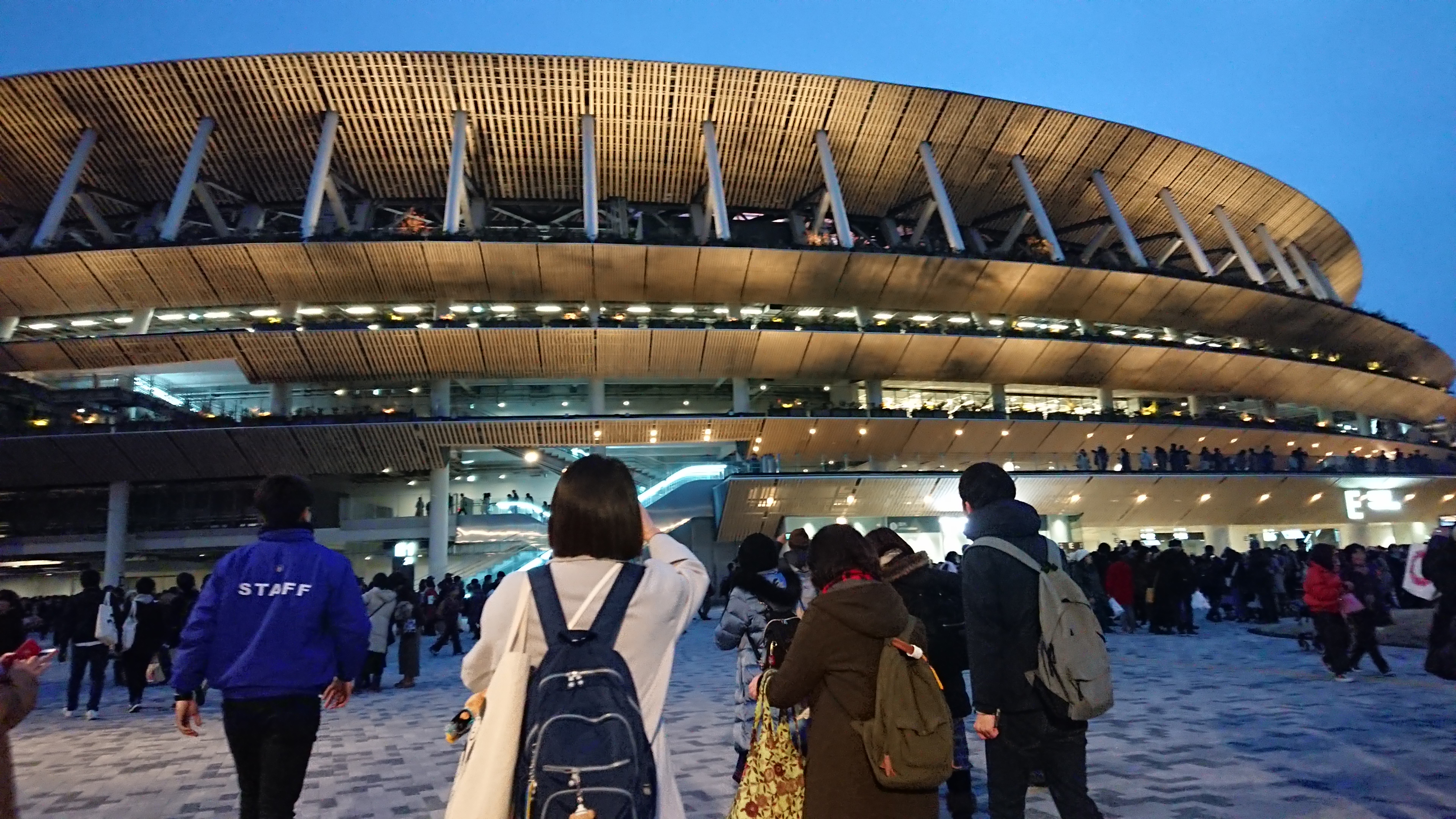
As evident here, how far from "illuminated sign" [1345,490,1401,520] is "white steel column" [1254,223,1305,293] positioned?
10.7 meters

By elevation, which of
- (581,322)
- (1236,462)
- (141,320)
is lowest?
(1236,462)

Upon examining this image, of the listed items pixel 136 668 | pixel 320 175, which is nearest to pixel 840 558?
pixel 136 668

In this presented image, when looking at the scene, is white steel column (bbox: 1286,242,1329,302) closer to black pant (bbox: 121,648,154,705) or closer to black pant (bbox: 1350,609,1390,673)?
Answer: black pant (bbox: 1350,609,1390,673)

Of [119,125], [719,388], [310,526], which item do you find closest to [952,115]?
[719,388]

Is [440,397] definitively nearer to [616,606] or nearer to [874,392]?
[874,392]

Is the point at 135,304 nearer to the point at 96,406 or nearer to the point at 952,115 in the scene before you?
the point at 96,406

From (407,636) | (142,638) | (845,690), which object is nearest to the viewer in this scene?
(845,690)

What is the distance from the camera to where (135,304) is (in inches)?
1244

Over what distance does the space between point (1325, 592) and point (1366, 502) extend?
36.3 meters

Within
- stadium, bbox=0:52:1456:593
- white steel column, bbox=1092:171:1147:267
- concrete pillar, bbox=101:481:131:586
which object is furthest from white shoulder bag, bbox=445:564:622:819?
white steel column, bbox=1092:171:1147:267

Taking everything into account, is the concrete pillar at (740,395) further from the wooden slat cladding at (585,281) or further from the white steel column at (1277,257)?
the white steel column at (1277,257)

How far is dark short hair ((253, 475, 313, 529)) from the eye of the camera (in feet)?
12.5

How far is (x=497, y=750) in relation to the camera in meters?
1.97

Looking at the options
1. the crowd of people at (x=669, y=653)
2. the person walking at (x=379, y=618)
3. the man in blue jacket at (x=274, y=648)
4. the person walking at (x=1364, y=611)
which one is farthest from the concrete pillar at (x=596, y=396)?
the man in blue jacket at (x=274, y=648)
